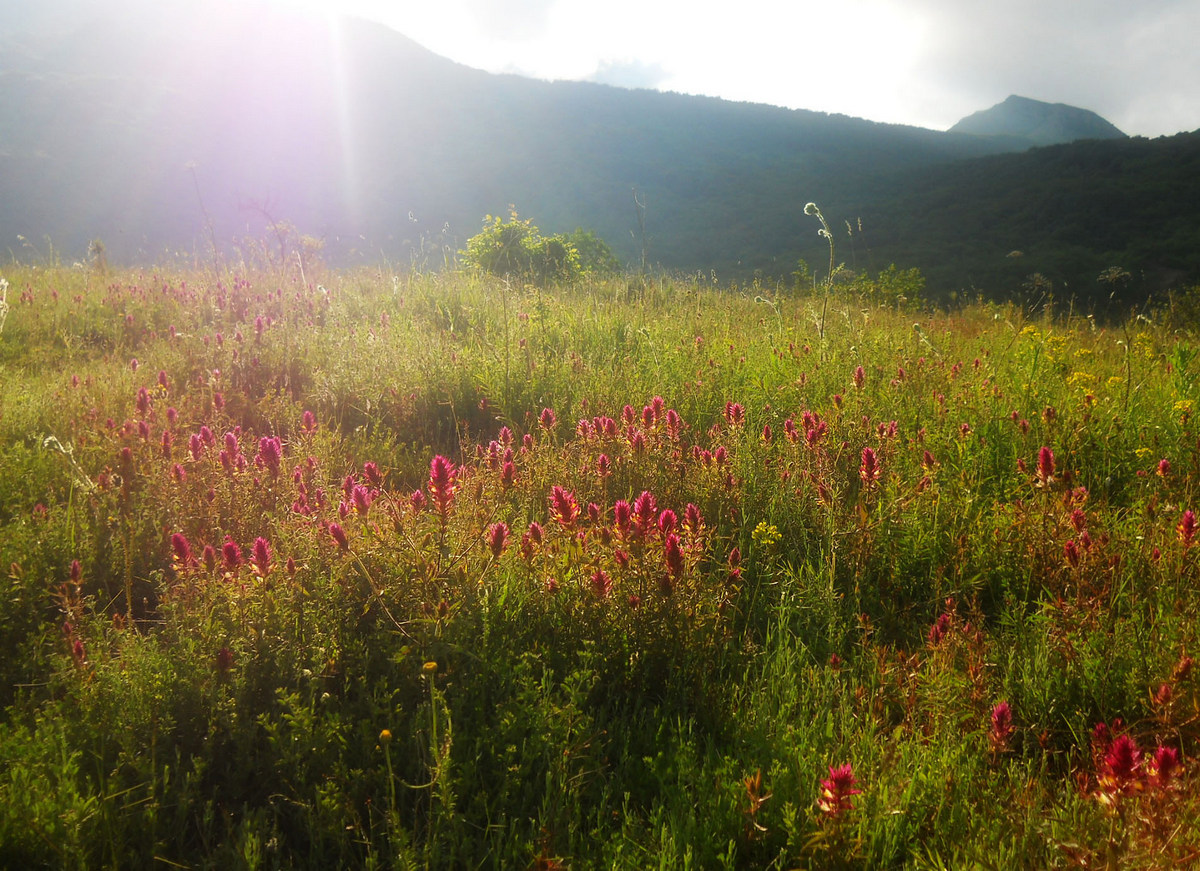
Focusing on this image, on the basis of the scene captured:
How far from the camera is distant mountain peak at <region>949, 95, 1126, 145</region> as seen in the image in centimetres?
11650

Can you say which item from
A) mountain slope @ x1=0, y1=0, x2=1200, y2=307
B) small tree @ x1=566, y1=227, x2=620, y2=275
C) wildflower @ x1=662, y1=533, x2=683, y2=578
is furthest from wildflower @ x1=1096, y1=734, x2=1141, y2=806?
mountain slope @ x1=0, y1=0, x2=1200, y2=307

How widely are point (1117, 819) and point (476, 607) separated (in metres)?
1.56

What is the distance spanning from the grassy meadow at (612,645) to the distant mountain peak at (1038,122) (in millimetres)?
136698

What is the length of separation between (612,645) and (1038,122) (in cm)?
16317

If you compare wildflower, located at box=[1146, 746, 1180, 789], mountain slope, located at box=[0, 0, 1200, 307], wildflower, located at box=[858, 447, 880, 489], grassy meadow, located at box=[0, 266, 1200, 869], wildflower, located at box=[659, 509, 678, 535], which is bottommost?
grassy meadow, located at box=[0, 266, 1200, 869]

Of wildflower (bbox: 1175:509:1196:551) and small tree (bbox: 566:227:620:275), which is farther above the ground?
small tree (bbox: 566:227:620:275)

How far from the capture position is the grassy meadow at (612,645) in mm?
1394

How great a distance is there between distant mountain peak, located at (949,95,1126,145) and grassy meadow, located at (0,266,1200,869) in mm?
136698

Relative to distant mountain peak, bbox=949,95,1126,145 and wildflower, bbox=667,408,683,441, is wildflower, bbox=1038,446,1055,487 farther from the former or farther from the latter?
distant mountain peak, bbox=949,95,1126,145

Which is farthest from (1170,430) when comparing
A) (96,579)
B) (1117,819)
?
(96,579)

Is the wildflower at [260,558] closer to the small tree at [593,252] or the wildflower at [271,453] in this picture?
the wildflower at [271,453]

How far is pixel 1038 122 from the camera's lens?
124875mm

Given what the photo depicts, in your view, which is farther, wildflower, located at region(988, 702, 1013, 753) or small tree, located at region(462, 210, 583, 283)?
small tree, located at region(462, 210, 583, 283)

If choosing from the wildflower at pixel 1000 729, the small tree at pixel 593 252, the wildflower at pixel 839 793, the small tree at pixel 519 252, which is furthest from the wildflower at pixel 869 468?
the small tree at pixel 593 252
